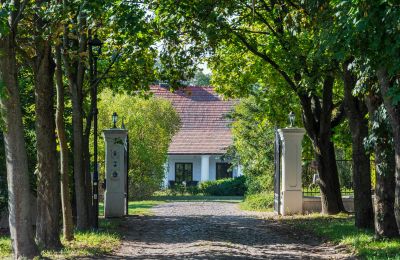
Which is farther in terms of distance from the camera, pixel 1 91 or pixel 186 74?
pixel 186 74

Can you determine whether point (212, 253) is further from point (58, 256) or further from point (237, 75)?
point (237, 75)

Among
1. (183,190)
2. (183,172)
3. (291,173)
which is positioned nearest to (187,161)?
(183,172)

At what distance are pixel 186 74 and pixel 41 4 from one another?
22.6 ft

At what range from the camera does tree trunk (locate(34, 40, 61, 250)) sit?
15.0 meters

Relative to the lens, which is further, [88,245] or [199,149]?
[199,149]

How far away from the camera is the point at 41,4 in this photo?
48.0 ft

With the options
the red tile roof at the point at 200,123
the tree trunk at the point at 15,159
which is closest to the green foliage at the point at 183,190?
the red tile roof at the point at 200,123

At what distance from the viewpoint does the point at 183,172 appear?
53594 mm

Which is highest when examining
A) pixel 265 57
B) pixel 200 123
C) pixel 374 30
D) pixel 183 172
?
pixel 200 123

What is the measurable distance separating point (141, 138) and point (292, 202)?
16.1 m

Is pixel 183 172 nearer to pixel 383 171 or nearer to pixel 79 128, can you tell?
pixel 79 128

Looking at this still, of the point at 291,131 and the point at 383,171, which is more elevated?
the point at 291,131

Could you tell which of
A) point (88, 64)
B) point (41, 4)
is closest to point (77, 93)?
point (88, 64)

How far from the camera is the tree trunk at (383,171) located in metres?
15.8
